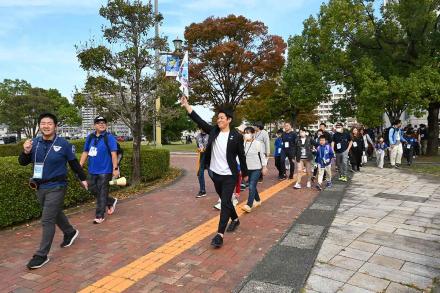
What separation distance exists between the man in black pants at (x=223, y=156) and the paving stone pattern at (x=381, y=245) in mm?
1280

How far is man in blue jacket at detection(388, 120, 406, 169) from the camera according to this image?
1329 cm

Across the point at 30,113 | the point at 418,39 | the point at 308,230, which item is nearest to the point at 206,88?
the point at 418,39

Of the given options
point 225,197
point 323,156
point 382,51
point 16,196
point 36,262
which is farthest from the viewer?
point 382,51

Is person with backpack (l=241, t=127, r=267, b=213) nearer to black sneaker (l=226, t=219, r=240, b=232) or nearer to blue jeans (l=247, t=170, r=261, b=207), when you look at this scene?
blue jeans (l=247, t=170, r=261, b=207)

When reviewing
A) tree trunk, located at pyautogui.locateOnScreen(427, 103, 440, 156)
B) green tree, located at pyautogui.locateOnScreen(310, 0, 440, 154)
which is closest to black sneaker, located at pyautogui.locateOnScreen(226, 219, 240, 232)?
green tree, located at pyautogui.locateOnScreen(310, 0, 440, 154)

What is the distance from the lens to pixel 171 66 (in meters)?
9.69

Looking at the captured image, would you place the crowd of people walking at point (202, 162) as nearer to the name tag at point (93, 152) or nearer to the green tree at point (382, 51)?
the name tag at point (93, 152)

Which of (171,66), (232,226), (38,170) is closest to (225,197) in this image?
(232,226)

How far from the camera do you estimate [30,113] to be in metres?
44.2

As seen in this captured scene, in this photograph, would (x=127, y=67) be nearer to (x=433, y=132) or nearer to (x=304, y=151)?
(x=304, y=151)

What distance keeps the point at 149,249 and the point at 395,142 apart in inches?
452

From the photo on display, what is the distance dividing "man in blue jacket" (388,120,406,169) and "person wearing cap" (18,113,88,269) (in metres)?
12.1

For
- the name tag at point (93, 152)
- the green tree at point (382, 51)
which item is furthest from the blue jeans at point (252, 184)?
the green tree at point (382, 51)

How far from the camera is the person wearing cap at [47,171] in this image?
13.7ft
